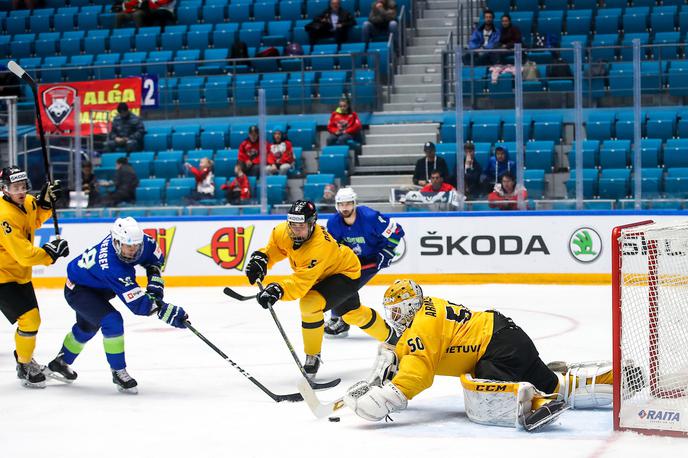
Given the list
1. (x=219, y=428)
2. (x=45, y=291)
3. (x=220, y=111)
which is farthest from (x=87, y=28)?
(x=219, y=428)

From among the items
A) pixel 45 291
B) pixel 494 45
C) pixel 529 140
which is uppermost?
pixel 494 45

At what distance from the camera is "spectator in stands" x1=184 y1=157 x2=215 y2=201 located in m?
10.9

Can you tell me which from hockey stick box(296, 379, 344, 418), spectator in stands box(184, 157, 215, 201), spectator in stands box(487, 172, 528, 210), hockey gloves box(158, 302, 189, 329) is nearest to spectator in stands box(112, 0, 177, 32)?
spectator in stands box(184, 157, 215, 201)

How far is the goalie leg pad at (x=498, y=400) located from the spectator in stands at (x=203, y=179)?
6.63m

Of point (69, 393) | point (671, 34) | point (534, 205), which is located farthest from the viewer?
point (671, 34)

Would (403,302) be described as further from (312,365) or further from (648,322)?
(312,365)

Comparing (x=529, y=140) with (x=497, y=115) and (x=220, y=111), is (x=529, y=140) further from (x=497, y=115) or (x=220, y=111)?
(x=220, y=111)

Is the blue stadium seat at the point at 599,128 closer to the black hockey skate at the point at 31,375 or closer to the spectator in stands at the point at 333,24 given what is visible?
the spectator in stands at the point at 333,24

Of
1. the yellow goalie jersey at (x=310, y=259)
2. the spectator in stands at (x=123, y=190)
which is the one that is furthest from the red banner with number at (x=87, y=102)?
the yellow goalie jersey at (x=310, y=259)

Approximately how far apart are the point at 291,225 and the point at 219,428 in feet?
4.59

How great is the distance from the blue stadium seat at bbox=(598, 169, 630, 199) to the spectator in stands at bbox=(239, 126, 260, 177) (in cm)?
351

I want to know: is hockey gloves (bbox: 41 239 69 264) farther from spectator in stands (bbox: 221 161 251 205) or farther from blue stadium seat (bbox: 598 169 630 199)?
blue stadium seat (bbox: 598 169 630 199)

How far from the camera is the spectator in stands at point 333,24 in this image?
14.0 m

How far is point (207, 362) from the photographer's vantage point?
664cm
